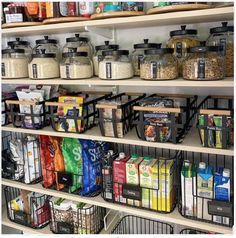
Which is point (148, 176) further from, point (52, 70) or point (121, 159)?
point (52, 70)

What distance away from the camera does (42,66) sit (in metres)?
1.51

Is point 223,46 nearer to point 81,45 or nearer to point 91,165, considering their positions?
point 81,45

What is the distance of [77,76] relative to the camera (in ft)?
4.74

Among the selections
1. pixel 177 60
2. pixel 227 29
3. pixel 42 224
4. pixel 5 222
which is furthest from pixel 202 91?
pixel 5 222

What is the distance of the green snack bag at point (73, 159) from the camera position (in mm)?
1601

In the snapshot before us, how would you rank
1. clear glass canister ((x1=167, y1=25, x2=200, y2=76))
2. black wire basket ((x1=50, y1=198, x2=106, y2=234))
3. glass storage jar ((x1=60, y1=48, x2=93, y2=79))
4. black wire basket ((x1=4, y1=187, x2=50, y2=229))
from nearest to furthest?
clear glass canister ((x1=167, y1=25, x2=200, y2=76)) < glass storage jar ((x1=60, y1=48, x2=93, y2=79)) < black wire basket ((x1=50, y1=198, x2=106, y2=234)) < black wire basket ((x1=4, y1=187, x2=50, y2=229))

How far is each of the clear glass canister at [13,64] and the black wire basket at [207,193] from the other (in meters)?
0.99

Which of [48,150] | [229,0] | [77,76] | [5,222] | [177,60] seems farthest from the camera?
[5,222]

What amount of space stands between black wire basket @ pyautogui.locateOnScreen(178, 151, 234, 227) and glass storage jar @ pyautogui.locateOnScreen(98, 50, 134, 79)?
1.65 ft

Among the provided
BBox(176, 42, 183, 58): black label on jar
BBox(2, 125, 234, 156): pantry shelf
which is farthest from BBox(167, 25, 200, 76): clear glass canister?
BBox(2, 125, 234, 156): pantry shelf

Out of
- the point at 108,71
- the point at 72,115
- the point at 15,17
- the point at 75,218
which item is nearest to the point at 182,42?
the point at 108,71

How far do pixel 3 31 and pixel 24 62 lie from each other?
19 cm

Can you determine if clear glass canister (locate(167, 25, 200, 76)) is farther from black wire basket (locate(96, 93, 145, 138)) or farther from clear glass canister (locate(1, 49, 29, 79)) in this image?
clear glass canister (locate(1, 49, 29, 79))

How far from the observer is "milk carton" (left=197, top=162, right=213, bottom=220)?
1.28 metres
